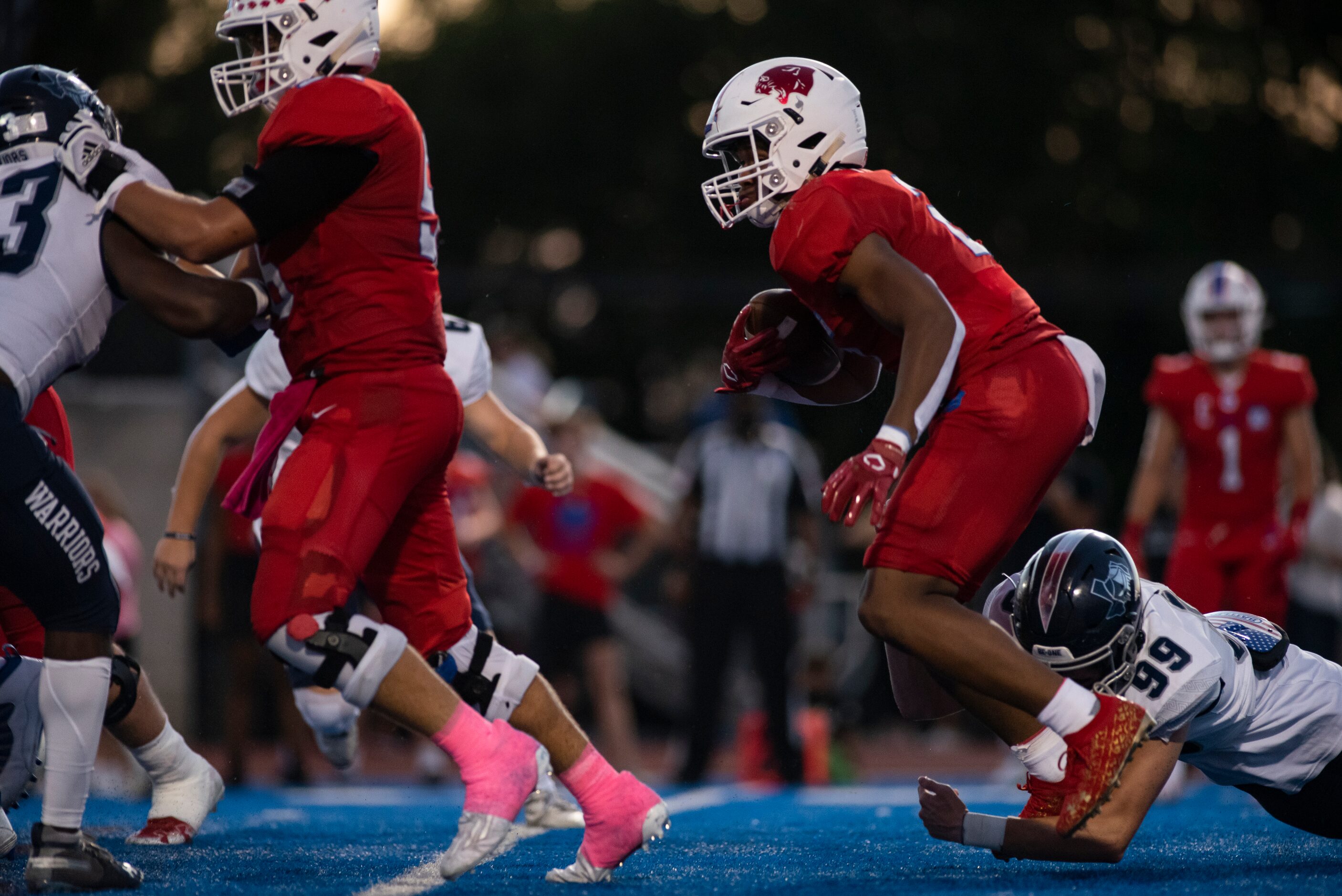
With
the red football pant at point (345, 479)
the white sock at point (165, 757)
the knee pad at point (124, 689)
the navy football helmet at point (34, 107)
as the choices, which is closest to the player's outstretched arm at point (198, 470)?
the knee pad at point (124, 689)

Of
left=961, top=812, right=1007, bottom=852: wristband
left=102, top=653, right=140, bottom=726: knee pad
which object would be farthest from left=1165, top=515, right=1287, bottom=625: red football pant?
left=102, top=653, right=140, bottom=726: knee pad

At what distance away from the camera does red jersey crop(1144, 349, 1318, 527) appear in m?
6.38

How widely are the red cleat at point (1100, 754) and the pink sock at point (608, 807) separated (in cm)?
94

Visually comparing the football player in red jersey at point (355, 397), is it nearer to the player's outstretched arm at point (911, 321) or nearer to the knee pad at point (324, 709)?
the player's outstretched arm at point (911, 321)

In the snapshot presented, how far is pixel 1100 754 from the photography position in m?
3.12

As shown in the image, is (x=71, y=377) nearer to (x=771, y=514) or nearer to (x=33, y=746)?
(x=771, y=514)

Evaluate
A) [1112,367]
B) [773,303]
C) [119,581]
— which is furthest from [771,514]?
[773,303]

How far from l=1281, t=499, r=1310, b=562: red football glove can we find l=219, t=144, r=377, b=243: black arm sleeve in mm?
4602

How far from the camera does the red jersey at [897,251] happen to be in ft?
10.9

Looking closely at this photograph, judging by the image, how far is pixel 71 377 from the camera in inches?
364

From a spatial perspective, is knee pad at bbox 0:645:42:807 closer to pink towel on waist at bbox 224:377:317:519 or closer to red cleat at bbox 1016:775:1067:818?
pink towel on waist at bbox 224:377:317:519

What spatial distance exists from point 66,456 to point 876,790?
14.4ft

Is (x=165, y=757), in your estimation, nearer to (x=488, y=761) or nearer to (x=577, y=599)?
(x=488, y=761)

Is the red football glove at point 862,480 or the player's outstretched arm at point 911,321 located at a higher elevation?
the player's outstretched arm at point 911,321
